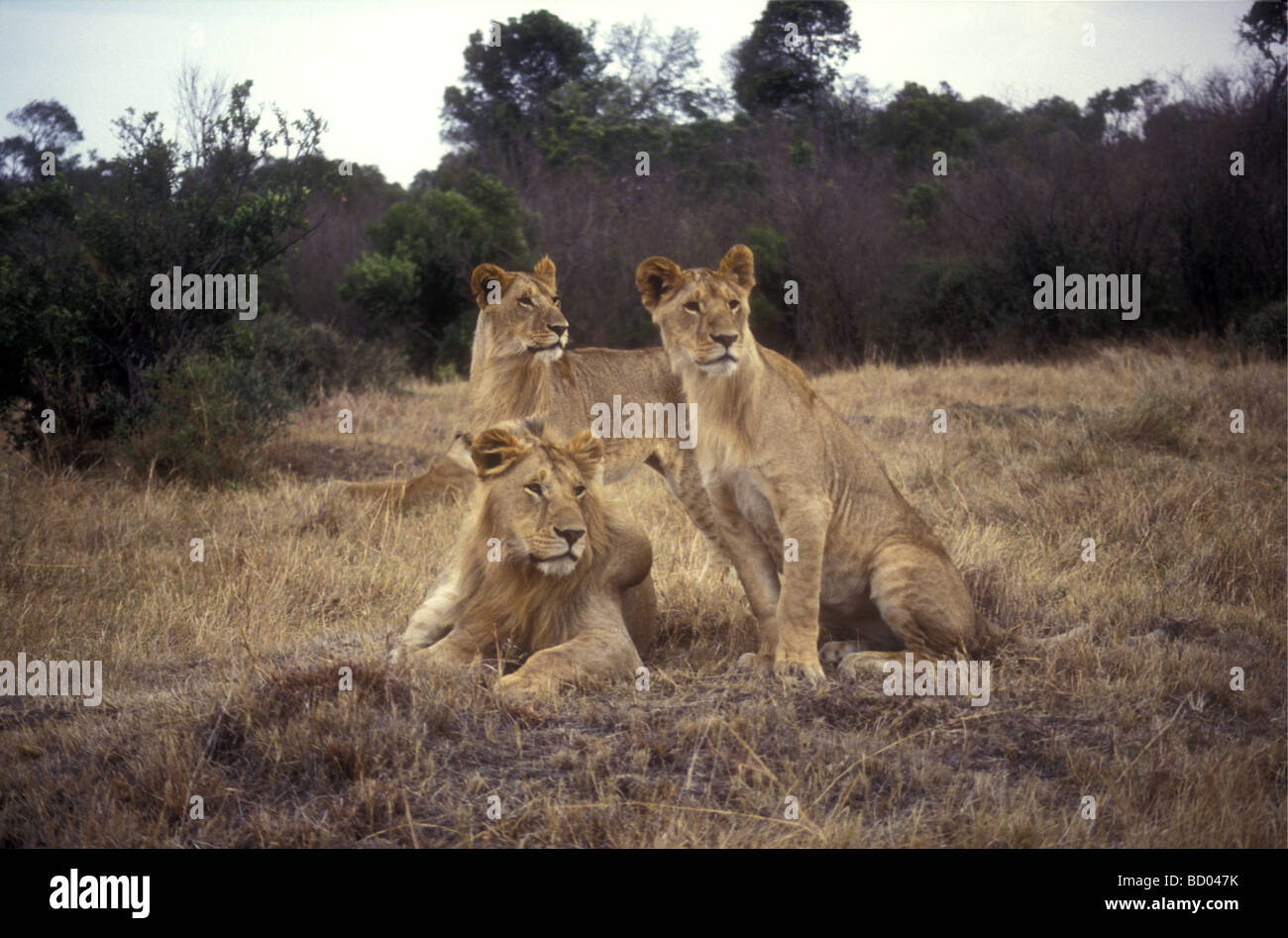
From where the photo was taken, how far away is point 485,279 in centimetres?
704

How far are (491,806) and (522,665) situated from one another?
3.95ft

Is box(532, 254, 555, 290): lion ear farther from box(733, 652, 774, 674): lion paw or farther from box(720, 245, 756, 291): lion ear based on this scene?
box(733, 652, 774, 674): lion paw

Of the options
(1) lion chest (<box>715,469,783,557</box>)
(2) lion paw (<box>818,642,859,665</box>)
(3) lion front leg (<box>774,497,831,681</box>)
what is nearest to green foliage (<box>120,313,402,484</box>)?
(1) lion chest (<box>715,469,783,557</box>)

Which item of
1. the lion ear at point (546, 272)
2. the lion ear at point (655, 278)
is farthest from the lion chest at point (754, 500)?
the lion ear at point (546, 272)

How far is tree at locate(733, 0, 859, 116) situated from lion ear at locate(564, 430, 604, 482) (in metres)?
24.3

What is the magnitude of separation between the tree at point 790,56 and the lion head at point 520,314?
2198 cm

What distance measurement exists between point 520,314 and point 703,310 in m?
2.49

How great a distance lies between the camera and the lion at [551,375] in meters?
6.97

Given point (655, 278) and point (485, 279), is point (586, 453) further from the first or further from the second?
point (485, 279)

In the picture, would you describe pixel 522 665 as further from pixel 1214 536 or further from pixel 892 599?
pixel 1214 536

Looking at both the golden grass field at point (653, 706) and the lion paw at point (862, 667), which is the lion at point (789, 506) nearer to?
the lion paw at point (862, 667)

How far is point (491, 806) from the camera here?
354cm

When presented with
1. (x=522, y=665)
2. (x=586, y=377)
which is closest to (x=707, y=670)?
(x=522, y=665)

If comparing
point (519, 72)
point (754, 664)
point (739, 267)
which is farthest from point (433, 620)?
point (519, 72)
